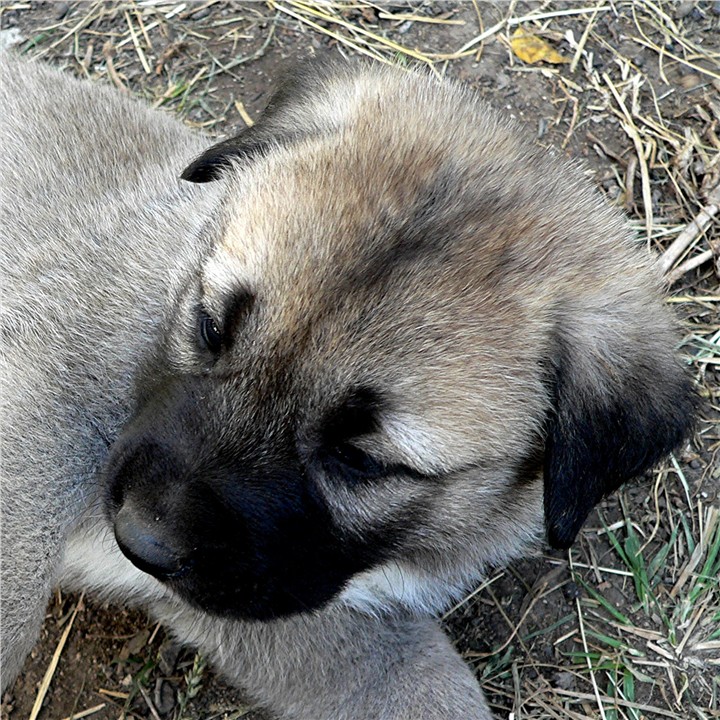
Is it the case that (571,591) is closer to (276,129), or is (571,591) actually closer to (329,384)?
(329,384)

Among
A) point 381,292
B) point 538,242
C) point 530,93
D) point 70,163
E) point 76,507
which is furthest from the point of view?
point 530,93

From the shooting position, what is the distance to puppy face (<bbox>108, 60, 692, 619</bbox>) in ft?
7.57

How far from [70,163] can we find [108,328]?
2.94 ft

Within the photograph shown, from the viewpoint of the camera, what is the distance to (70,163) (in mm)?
3459

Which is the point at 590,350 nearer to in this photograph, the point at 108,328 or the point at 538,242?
the point at 538,242

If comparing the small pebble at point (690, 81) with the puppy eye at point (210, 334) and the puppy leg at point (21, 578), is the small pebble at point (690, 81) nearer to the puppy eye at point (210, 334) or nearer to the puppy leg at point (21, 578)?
the puppy eye at point (210, 334)

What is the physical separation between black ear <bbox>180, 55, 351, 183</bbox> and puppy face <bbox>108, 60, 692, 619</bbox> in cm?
5

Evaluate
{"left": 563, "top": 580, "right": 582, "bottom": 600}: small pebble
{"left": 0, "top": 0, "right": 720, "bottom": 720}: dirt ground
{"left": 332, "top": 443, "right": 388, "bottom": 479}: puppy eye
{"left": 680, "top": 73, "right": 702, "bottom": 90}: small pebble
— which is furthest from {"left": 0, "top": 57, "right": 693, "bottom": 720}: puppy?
{"left": 680, "top": 73, "right": 702, "bottom": 90}: small pebble

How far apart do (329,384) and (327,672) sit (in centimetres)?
133

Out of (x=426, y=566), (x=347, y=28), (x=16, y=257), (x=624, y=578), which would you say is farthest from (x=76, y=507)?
(x=347, y=28)

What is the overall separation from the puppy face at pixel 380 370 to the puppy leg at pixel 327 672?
1.90 ft

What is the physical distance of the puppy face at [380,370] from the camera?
90.9 inches

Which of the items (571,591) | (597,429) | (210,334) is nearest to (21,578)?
(210,334)

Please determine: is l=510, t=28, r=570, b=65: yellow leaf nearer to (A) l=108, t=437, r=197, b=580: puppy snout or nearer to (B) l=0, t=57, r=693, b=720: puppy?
(B) l=0, t=57, r=693, b=720: puppy
